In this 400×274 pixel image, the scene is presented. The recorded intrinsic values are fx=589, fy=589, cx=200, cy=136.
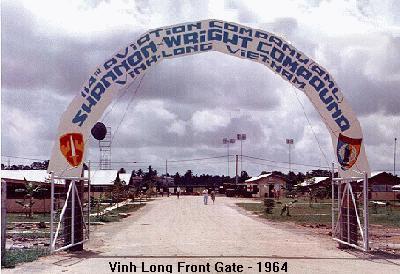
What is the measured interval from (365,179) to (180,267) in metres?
5.13

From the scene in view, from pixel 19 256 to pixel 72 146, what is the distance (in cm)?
285

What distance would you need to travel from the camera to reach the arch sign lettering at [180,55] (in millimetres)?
14156

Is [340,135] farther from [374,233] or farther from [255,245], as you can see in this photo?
[374,233]

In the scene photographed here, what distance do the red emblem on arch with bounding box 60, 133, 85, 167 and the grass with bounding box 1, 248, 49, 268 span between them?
2.25 meters

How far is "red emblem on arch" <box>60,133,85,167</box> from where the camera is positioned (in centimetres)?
1423

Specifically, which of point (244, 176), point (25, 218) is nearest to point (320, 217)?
point (25, 218)

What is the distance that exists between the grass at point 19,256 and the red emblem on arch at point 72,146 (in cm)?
225

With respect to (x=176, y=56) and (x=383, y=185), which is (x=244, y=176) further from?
(x=176, y=56)

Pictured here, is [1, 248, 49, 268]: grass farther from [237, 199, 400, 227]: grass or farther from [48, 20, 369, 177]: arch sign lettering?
[237, 199, 400, 227]: grass

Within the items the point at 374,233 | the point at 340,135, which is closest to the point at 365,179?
the point at 340,135

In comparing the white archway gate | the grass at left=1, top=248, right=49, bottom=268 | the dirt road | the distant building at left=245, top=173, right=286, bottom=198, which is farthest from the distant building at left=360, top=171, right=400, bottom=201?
the grass at left=1, top=248, right=49, bottom=268

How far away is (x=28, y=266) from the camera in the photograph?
39.0ft

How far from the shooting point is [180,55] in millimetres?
14344

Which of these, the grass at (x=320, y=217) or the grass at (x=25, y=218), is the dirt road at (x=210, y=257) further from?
the grass at (x=320, y=217)
